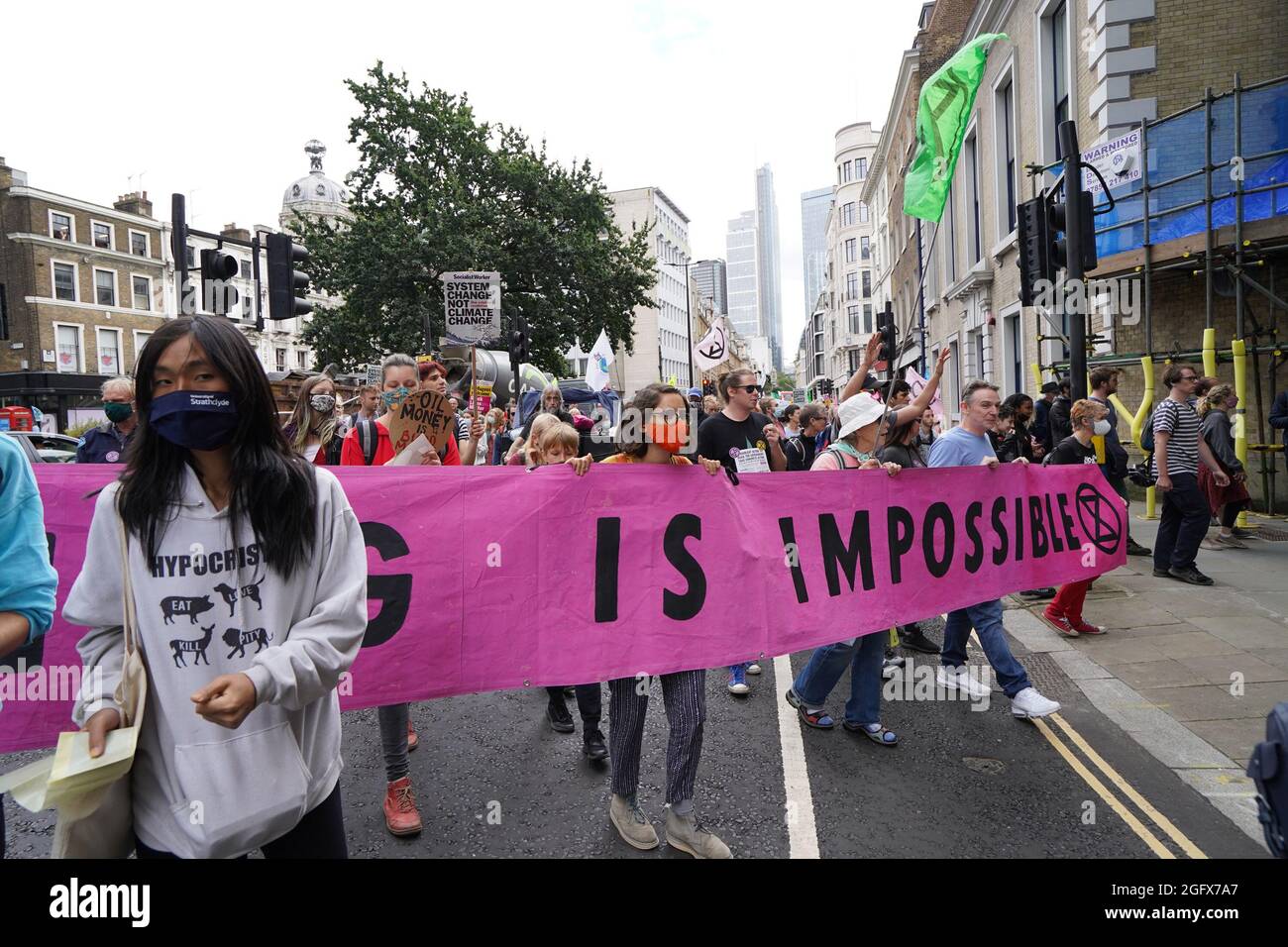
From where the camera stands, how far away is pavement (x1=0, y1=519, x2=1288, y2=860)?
353 cm

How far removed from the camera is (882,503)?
482cm

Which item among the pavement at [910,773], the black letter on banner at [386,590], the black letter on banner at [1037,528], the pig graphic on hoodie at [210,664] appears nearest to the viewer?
the pig graphic on hoodie at [210,664]

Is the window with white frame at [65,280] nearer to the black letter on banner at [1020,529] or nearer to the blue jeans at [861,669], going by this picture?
the blue jeans at [861,669]

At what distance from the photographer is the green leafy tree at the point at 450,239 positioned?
100ft

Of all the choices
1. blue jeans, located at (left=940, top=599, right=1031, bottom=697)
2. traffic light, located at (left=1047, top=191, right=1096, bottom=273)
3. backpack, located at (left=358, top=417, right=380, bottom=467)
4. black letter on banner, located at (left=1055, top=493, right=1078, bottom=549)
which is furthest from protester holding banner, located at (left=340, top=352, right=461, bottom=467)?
traffic light, located at (left=1047, top=191, right=1096, bottom=273)

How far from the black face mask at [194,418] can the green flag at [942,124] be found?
21.9ft

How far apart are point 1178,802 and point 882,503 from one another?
6.51 feet

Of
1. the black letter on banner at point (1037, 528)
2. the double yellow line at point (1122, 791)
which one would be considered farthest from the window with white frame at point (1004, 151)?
the double yellow line at point (1122, 791)

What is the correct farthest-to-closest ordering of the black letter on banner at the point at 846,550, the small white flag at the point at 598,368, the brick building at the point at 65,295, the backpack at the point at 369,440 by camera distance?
1. the brick building at the point at 65,295
2. the small white flag at the point at 598,368
3. the backpack at the point at 369,440
4. the black letter on banner at the point at 846,550

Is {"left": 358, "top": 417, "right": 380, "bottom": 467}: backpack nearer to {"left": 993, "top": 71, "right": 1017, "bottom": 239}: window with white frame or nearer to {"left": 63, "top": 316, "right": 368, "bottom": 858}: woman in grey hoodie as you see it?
{"left": 63, "top": 316, "right": 368, "bottom": 858}: woman in grey hoodie

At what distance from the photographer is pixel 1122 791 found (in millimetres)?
3914
